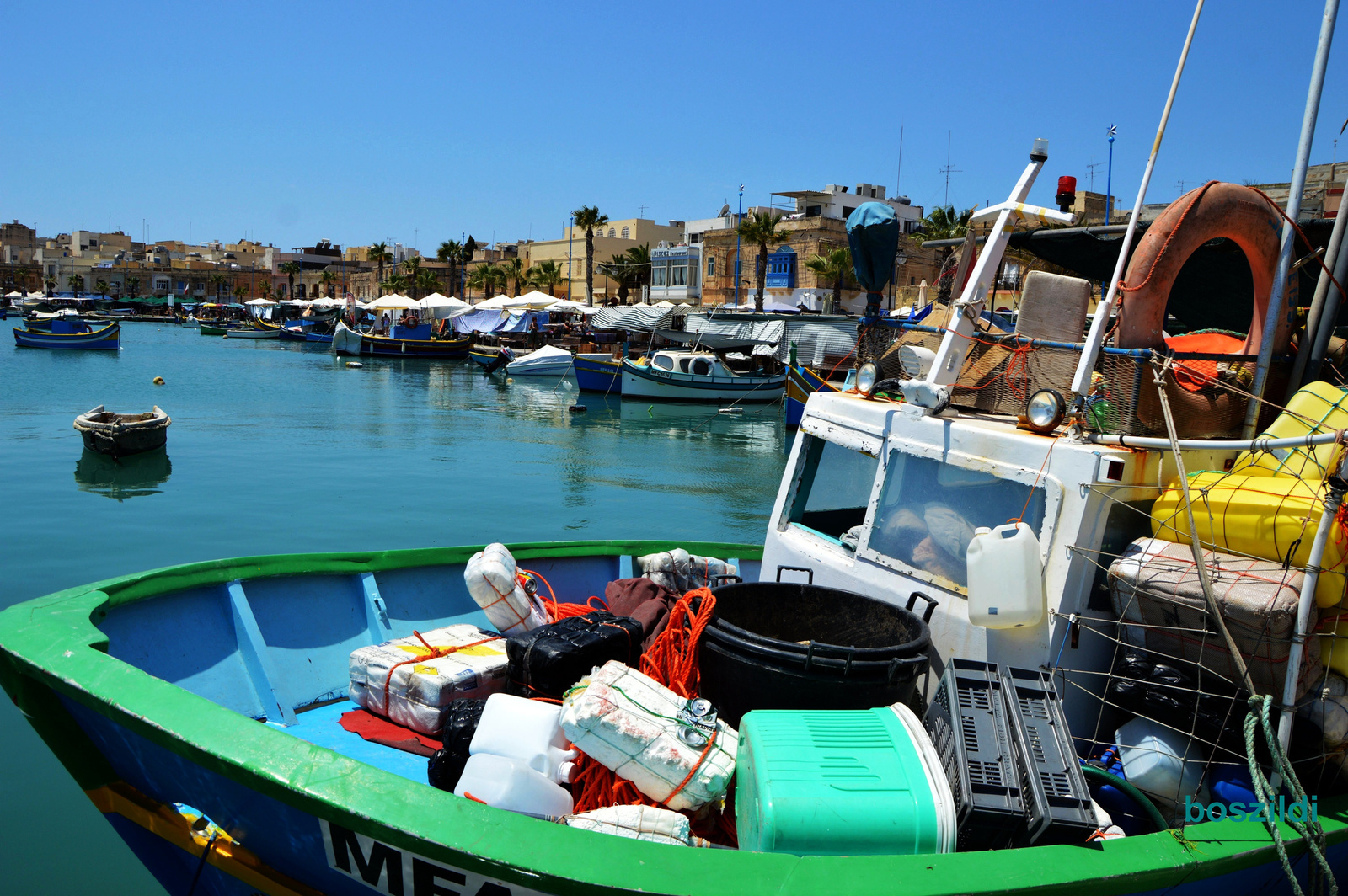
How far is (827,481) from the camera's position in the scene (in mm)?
5406

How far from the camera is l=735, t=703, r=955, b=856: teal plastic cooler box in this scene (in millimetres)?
2963

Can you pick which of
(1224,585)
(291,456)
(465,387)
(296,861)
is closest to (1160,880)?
(1224,585)

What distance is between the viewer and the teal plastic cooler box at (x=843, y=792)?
2963mm

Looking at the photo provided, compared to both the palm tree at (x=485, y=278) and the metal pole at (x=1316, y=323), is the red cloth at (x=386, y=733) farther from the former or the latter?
the palm tree at (x=485, y=278)

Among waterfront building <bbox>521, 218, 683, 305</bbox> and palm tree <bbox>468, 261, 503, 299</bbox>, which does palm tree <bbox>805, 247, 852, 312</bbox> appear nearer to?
waterfront building <bbox>521, 218, 683, 305</bbox>

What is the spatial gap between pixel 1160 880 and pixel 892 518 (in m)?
1.97

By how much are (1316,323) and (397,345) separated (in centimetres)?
5843

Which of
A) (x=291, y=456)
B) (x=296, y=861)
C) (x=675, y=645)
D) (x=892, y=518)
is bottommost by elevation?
(x=291, y=456)

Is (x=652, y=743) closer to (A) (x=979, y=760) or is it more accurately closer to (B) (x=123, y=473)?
(A) (x=979, y=760)

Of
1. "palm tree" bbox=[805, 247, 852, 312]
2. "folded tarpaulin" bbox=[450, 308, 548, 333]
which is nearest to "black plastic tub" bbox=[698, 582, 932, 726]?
"palm tree" bbox=[805, 247, 852, 312]

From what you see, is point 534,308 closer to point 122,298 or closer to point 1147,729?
point 1147,729

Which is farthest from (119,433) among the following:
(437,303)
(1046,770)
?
(437,303)

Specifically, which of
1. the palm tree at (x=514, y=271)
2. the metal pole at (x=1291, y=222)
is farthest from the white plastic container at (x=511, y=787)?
the palm tree at (x=514, y=271)

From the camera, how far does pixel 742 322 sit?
141ft
